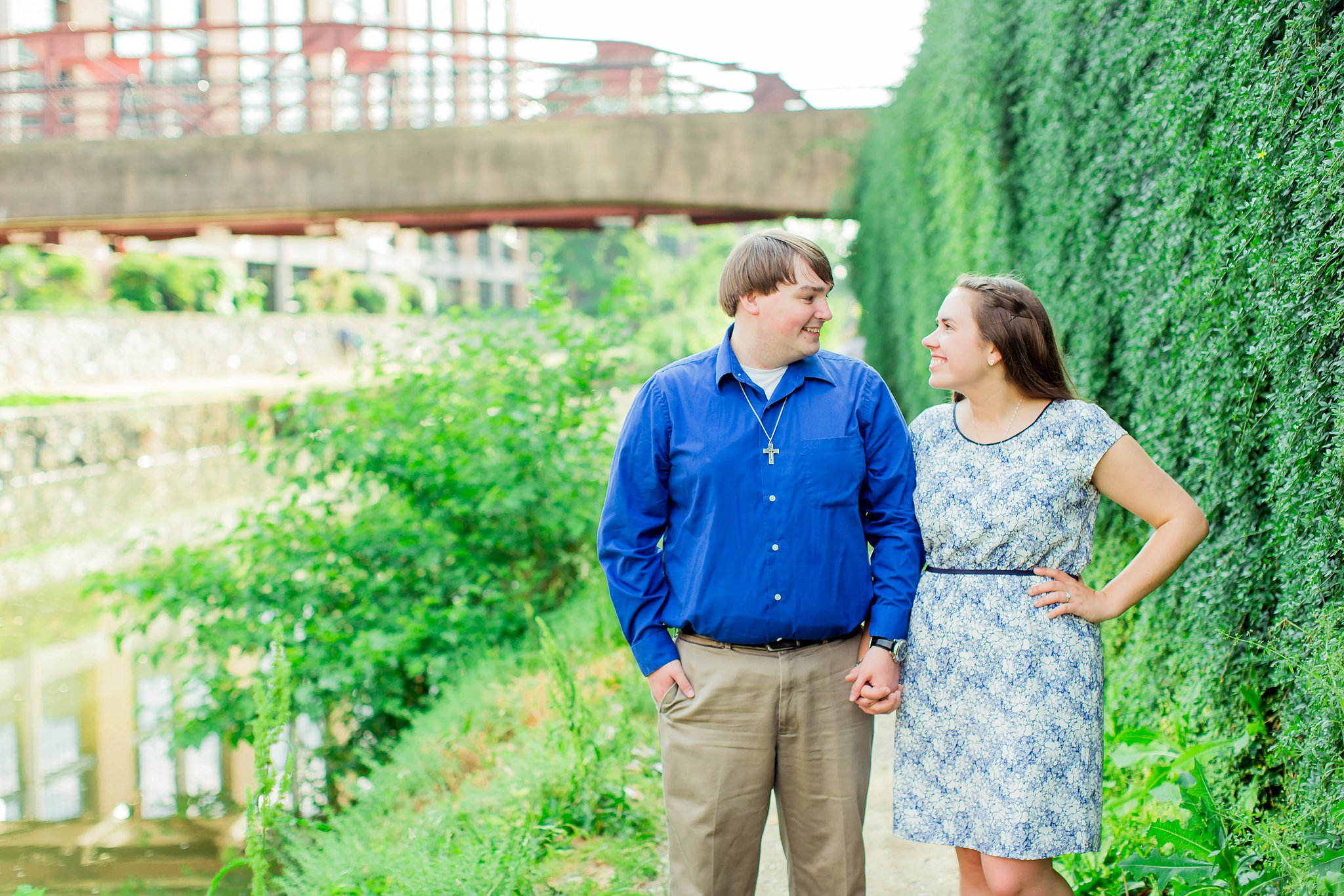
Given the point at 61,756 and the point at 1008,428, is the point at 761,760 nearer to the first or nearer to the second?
the point at 1008,428

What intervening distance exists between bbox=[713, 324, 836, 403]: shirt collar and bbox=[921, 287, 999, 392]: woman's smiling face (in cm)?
26

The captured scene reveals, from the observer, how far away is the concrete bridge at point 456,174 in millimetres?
11281

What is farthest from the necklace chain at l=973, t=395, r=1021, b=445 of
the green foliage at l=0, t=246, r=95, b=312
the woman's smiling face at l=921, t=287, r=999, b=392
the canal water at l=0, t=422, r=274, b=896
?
the green foliage at l=0, t=246, r=95, b=312

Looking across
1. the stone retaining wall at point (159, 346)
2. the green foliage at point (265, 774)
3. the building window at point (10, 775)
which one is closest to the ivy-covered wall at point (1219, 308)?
the green foliage at point (265, 774)

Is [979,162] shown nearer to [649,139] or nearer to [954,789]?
[954,789]

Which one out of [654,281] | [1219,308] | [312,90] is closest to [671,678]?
[1219,308]

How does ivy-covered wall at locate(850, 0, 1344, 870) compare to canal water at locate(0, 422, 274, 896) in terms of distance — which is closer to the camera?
ivy-covered wall at locate(850, 0, 1344, 870)

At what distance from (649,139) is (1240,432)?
368 inches

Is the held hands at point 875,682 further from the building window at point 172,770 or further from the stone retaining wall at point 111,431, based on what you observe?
the stone retaining wall at point 111,431

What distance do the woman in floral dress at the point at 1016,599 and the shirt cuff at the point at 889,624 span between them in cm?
4

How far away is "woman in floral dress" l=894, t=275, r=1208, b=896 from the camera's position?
2350 mm

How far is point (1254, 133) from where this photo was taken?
2.66 meters

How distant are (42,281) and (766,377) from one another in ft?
79.6

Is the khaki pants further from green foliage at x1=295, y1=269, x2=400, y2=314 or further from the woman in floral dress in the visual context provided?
green foliage at x1=295, y1=269, x2=400, y2=314
